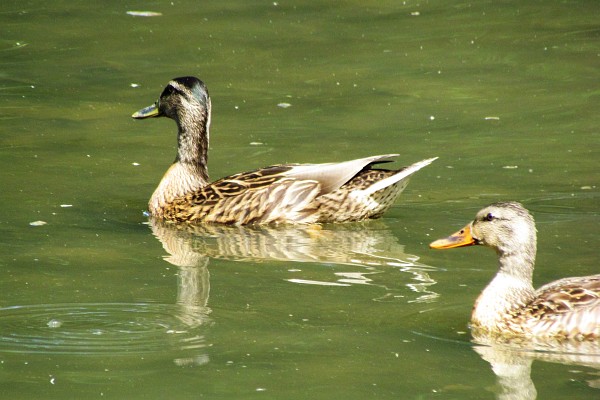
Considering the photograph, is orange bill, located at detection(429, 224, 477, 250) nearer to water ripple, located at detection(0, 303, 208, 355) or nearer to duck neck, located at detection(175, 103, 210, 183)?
water ripple, located at detection(0, 303, 208, 355)

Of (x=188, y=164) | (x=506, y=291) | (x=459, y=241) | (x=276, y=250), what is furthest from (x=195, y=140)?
(x=506, y=291)

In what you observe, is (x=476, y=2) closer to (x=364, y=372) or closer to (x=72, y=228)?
(x=72, y=228)

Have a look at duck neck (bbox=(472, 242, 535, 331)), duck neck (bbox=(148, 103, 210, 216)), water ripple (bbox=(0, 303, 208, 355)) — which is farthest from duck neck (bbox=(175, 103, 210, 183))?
duck neck (bbox=(472, 242, 535, 331))

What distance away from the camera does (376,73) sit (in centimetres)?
1642

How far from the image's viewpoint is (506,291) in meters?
8.22

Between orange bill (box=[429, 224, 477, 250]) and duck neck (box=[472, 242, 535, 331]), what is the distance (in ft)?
0.97

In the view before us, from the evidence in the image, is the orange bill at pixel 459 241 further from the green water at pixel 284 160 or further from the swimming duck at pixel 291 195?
the swimming duck at pixel 291 195

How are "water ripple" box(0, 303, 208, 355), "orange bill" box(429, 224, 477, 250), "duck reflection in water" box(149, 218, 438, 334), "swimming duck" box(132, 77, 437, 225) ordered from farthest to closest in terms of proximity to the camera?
1. "swimming duck" box(132, 77, 437, 225)
2. "duck reflection in water" box(149, 218, 438, 334)
3. "orange bill" box(429, 224, 477, 250)
4. "water ripple" box(0, 303, 208, 355)

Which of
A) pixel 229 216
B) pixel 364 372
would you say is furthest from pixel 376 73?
pixel 364 372

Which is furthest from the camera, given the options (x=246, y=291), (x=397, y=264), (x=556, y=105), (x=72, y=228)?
(x=556, y=105)

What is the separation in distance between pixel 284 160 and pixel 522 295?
5.14 m

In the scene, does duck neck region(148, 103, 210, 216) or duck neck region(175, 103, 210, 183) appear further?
duck neck region(175, 103, 210, 183)

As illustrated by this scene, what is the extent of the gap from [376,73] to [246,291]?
790 cm

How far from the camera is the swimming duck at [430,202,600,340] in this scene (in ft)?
25.7
